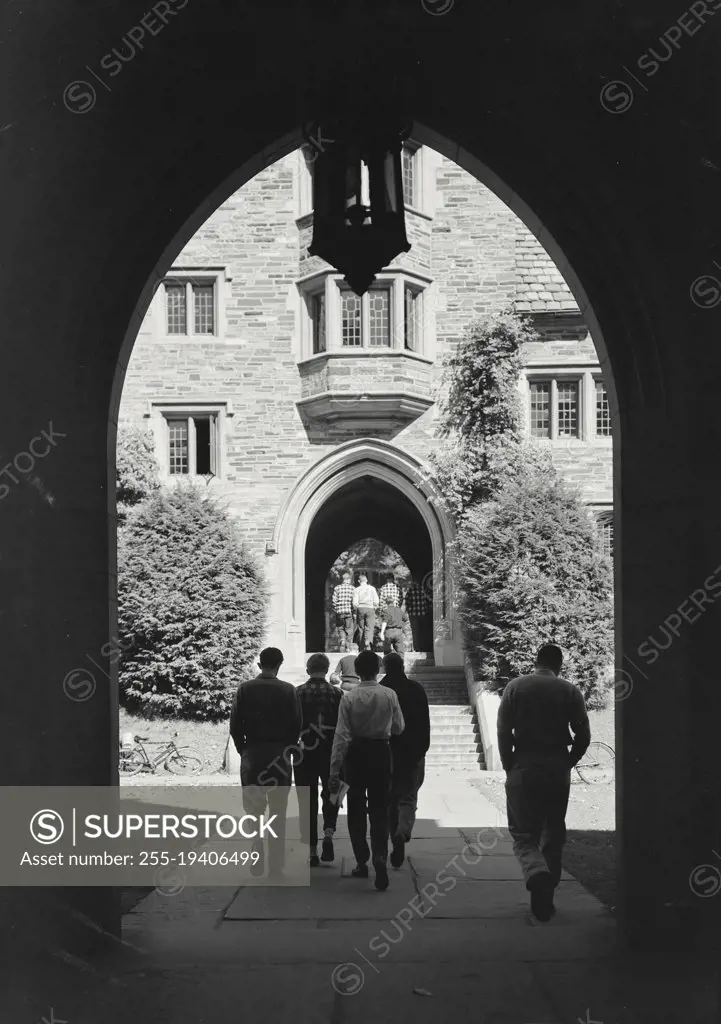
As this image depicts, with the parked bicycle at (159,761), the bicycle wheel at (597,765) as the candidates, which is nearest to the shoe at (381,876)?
the bicycle wheel at (597,765)

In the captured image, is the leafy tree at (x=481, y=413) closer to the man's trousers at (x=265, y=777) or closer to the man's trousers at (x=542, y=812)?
the man's trousers at (x=265, y=777)

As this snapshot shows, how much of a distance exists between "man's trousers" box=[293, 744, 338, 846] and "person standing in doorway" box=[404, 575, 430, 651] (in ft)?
56.5

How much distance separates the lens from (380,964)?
19.6 ft

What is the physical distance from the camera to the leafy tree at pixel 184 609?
1828 centimetres

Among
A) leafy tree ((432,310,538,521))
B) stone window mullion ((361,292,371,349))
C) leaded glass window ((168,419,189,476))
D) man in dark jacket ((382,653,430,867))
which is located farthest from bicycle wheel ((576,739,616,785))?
leaded glass window ((168,419,189,476))

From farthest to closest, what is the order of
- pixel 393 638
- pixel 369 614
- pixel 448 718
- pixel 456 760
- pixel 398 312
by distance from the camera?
pixel 398 312, pixel 369 614, pixel 393 638, pixel 448 718, pixel 456 760

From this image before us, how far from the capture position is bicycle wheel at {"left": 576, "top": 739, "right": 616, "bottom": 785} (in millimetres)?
14941

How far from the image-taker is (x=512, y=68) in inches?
247

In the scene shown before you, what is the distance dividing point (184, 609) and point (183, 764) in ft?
10.4

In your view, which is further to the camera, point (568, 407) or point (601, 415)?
point (601, 415)

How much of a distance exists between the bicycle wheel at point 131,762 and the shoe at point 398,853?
273 inches

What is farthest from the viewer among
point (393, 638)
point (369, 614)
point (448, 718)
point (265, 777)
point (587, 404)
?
point (587, 404)

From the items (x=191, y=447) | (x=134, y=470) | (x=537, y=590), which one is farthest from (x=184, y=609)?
(x=537, y=590)

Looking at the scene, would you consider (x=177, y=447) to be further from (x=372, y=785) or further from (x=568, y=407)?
(x=372, y=785)
